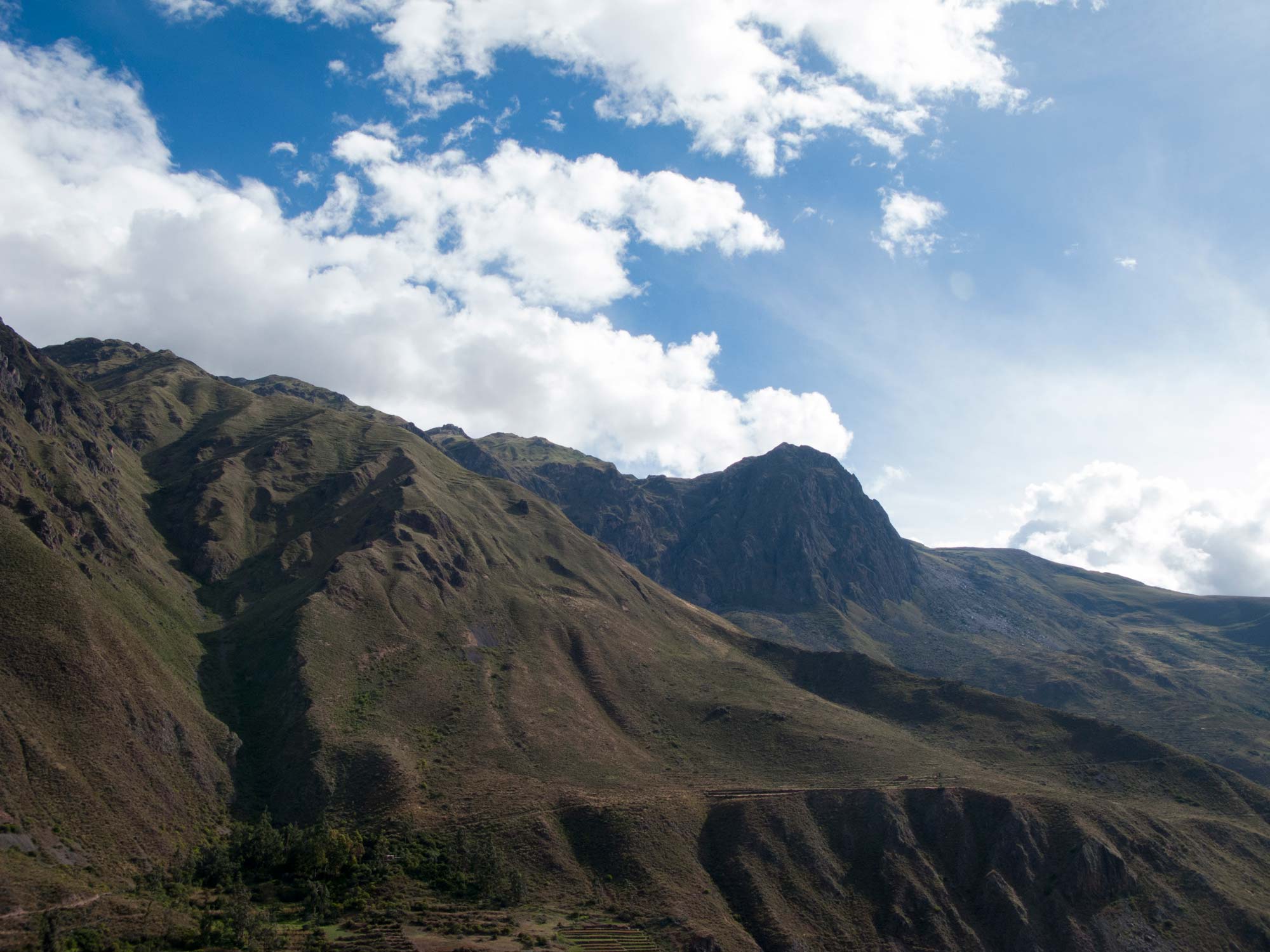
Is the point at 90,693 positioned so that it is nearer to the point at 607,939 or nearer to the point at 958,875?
the point at 607,939

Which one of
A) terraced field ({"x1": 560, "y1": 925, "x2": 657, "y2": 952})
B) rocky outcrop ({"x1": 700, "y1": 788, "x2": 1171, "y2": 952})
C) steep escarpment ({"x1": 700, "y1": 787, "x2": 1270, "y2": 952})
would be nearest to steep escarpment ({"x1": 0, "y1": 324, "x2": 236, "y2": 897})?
terraced field ({"x1": 560, "y1": 925, "x2": 657, "y2": 952})

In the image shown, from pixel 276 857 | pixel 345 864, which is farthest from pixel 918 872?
pixel 276 857

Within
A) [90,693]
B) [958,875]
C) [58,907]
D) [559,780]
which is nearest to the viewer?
[58,907]

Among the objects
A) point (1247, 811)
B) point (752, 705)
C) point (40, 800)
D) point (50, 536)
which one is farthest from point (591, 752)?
point (1247, 811)

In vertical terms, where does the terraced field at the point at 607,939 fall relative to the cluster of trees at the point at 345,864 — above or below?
below

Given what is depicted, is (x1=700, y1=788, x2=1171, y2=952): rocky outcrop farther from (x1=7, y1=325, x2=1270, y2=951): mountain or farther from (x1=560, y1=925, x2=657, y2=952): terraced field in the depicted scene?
(x1=560, y1=925, x2=657, y2=952): terraced field

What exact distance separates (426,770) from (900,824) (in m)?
78.5

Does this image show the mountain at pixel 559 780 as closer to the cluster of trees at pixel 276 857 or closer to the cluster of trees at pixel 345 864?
the cluster of trees at pixel 345 864

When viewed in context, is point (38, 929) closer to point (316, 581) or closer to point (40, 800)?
point (40, 800)

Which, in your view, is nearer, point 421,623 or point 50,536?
point 50,536

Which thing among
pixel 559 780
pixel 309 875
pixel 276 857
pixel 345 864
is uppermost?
pixel 559 780

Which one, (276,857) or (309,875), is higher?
(276,857)

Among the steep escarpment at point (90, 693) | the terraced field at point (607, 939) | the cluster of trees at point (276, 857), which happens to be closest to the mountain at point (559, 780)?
the steep escarpment at point (90, 693)

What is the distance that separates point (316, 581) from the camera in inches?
7569
